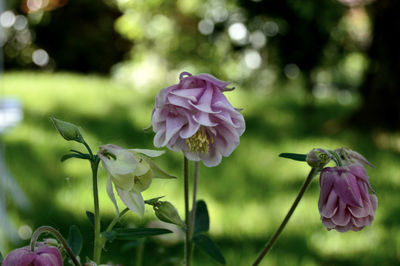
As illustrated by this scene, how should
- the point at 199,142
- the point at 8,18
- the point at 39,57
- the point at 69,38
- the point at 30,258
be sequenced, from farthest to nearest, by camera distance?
the point at 39,57 → the point at 69,38 → the point at 8,18 → the point at 199,142 → the point at 30,258

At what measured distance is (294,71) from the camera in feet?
14.1

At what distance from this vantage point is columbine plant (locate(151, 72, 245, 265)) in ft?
1.56

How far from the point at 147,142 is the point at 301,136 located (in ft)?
2.79

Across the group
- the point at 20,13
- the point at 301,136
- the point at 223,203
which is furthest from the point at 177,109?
the point at 20,13

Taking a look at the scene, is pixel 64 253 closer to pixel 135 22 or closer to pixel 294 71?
pixel 135 22

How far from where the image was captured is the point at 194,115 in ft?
1.58

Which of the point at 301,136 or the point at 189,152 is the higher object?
the point at 189,152

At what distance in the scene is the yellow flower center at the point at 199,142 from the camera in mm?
519

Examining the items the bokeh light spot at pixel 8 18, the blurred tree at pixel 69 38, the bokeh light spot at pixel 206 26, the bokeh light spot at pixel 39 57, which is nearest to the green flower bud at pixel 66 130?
the bokeh light spot at pixel 206 26

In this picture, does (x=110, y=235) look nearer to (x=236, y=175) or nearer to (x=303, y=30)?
(x=236, y=175)

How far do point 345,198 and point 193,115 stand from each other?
163 millimetres

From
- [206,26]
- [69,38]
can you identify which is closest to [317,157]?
[206,26]

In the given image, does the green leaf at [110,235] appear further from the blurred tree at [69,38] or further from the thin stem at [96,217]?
the blurred tree at [69,38]

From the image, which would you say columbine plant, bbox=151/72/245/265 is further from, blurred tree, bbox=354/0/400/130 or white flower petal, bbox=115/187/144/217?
blurred tree, bbox=354/0/400/130
